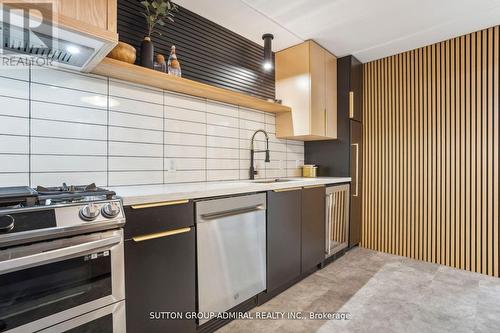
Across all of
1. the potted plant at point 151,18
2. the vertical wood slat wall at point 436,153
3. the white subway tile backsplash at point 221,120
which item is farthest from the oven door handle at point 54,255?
the vertical wood slat wall at point 436,153

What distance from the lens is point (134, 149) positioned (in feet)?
6.28

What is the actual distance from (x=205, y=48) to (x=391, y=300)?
108 inches

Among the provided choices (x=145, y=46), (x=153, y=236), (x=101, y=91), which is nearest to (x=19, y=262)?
(x=153, y=236)

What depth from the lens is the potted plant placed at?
5.91ft

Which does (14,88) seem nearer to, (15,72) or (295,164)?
(15,72)

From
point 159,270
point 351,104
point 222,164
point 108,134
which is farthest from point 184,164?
point 351,104

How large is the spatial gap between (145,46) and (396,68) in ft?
9.56

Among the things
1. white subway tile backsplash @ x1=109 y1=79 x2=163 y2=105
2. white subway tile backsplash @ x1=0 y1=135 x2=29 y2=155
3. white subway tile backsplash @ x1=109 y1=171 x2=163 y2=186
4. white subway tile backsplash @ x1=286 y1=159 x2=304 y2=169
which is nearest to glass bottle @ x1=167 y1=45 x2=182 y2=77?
white subway tile backsplash @ x1=109 y1=79 x2=163 y2=105

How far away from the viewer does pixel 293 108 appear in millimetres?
2975

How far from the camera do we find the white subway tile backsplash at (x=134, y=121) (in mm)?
1826

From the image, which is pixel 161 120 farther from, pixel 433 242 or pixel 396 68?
pixel 433 242

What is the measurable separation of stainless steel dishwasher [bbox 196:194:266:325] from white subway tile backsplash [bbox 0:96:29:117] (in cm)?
115

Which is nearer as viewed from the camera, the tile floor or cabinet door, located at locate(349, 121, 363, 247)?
the tile floor

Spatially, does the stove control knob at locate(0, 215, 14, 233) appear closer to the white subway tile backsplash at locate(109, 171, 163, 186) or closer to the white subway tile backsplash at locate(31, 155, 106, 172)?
the white subway tile backsplash at locate(31, 155, 106, 172)
